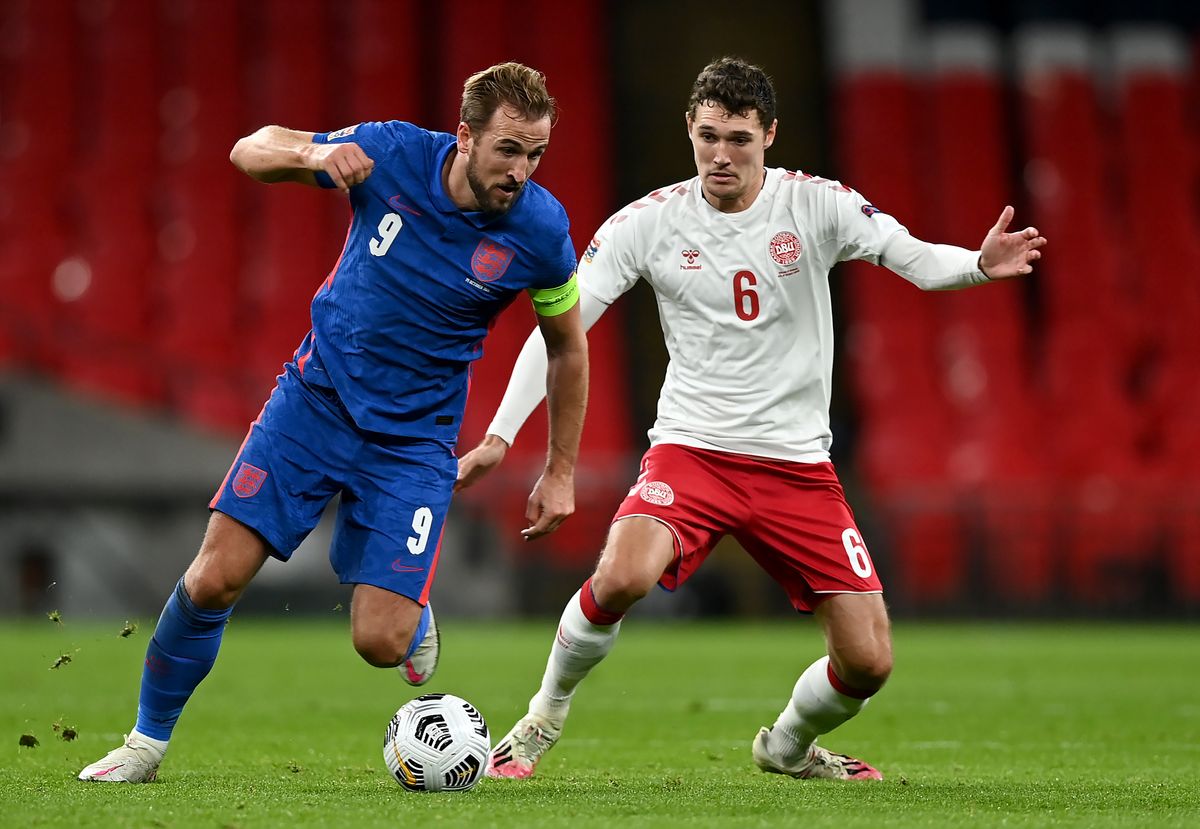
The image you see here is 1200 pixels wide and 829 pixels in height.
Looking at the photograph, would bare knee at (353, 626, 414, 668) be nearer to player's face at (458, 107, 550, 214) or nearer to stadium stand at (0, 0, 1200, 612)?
player's face at (458, 107, 550, 214)

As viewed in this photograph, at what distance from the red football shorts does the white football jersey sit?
0.07 meters

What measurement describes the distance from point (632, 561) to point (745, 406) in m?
0.73

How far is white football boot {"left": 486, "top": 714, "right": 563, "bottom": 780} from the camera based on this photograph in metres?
5.82

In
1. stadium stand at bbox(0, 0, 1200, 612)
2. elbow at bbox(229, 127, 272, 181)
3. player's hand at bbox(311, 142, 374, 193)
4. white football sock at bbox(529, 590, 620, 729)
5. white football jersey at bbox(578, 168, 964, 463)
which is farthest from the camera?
stadium stand at bbox(0, 0, 1200, 612)

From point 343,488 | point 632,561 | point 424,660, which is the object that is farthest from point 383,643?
point 632,561

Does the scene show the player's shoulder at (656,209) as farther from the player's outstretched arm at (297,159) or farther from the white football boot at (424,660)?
the white football boot at (424,660)

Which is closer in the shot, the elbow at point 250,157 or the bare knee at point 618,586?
the elbow at point 250,157

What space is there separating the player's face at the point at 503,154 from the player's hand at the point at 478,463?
0.91 meters

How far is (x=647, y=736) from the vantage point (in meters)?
7.51

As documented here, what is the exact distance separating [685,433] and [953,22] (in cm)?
1745

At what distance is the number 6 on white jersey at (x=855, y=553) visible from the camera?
19.0ft

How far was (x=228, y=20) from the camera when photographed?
2103 cm

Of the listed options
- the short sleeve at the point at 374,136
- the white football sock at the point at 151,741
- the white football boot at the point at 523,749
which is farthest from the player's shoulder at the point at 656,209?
the white football sock at the point at 151,741

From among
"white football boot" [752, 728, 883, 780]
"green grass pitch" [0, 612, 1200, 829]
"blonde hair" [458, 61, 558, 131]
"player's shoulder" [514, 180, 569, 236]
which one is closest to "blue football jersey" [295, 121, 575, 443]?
"player's shoulder" [514, 180, 569, 236]
